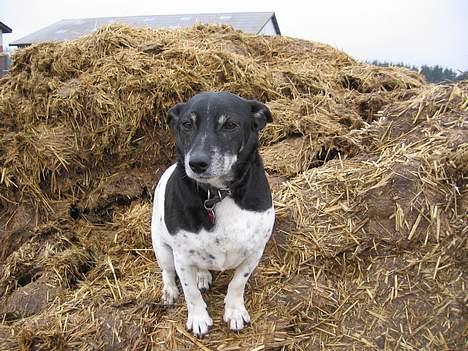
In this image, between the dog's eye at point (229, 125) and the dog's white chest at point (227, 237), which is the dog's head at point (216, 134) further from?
the dog's white chest at point (227, 237)

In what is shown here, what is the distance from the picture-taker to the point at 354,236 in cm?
365

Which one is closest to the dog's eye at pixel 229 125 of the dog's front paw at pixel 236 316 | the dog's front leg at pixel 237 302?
the dog's front leg at pixel 237 302

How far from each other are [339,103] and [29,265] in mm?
3302

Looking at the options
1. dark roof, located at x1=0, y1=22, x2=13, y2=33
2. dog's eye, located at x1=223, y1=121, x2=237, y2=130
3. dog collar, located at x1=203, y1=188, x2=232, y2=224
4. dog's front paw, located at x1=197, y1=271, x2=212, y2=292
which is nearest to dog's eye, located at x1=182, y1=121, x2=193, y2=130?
dog's eye, located at x1=223, y1=121, x2=237, y2=130

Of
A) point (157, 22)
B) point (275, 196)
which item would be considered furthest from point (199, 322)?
point (157, 22)

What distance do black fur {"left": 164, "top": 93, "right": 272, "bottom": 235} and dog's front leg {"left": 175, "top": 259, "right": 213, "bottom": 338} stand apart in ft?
1.01

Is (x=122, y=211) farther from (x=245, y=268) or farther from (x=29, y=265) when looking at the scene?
(x=245, y=268)

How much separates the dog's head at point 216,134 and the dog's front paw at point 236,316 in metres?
0.87

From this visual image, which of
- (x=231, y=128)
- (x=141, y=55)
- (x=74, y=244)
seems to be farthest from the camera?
(x=141, y=55)

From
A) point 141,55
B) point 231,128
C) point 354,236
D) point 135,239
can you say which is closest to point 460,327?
point 354,236

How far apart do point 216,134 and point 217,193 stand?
0.36 metres

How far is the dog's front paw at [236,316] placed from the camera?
331cm

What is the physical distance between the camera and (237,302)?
11.0ft

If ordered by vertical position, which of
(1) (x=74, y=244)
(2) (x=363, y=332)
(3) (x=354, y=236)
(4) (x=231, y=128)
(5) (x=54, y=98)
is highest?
(4) (x=231, y=128)
